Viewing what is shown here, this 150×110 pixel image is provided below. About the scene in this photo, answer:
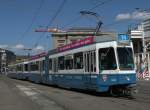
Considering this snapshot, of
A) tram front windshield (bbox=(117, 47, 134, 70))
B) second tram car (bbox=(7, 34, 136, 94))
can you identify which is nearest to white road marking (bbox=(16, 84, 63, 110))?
second tram car (bbox=(7, 34, 136, 94))

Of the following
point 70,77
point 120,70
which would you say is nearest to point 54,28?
point 70,77

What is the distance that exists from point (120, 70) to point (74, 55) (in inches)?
195

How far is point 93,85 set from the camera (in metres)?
20.6

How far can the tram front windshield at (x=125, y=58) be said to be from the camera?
19.9 m

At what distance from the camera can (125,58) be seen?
65.9 ft

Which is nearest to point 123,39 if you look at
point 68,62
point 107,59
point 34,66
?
point 107,59

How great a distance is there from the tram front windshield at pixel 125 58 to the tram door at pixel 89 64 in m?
1.43

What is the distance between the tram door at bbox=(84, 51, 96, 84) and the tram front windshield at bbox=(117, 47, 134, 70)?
1.43 meters

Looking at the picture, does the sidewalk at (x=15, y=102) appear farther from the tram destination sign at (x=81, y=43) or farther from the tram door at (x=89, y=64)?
the tram destination sign at (x=81, y=43)

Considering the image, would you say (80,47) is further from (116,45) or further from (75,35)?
(75,35)

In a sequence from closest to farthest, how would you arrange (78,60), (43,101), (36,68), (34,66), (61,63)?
1. (43,101)
2. (78,60)
3. (61,63)
4. (36,68)
5. (34,66)

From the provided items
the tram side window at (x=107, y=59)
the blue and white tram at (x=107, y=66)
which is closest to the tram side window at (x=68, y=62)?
the blue and white tram at (x=107, y=66)

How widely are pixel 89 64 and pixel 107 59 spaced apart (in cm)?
146

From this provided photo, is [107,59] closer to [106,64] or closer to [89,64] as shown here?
[106,64]
